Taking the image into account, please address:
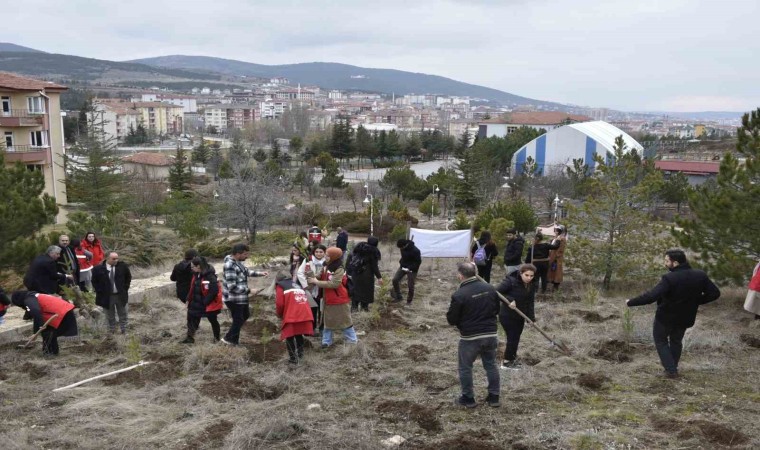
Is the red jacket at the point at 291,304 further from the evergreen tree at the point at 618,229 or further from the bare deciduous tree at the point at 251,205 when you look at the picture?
the bare deciduous tree at the point at 251,205

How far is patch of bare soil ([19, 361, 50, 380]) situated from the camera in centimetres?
685

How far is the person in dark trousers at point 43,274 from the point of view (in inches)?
313

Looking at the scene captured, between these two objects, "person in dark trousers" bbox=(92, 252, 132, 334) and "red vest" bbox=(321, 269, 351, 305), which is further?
"person in dark trousers" bbox=(92, 252, 132, 334)

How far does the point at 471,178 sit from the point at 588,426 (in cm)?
3085

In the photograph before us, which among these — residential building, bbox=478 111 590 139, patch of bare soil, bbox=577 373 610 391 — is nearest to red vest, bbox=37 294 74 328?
patch of bare soil, bbox=577 373 610 391

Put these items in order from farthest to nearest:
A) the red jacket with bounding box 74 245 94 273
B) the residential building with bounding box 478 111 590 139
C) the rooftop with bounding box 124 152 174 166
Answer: the residential building with bounding box 478 111 590 139 → the rooftop with bounding box 124 152 174 166 → the red jacket with bounding box 74 245 94 273

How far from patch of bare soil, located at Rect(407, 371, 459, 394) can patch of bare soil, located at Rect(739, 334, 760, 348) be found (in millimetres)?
4022

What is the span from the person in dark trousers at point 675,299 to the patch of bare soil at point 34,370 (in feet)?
20.8

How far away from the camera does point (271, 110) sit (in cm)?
19988

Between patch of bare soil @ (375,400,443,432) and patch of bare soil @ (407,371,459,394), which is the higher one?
patch of bare soil @ (375,400,443,432)

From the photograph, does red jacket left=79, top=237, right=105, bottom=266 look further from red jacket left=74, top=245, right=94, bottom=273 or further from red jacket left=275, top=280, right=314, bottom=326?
red jacket left=275, top=280, right=314, bottom=326

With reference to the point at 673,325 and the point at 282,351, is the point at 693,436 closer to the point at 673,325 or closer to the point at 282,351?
the point at 673,325

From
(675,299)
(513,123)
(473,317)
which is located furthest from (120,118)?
(675,299)

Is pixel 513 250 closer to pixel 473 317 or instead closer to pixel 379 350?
pixel 379 350
